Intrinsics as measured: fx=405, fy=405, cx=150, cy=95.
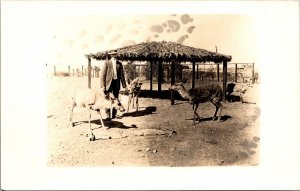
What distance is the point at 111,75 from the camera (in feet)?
12.7

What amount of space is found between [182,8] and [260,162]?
5.36ft

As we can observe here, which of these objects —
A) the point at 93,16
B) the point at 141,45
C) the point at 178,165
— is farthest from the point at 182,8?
the point at 178,165

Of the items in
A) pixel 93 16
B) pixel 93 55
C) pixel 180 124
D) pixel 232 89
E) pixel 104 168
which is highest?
pixel 93 16

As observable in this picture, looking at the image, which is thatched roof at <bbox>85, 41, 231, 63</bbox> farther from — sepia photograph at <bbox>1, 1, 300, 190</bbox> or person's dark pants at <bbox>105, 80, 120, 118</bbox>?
person's dark pants at <bbox>105, 80, 120, 118</bbox>

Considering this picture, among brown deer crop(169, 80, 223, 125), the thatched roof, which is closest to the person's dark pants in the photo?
the thatched roof

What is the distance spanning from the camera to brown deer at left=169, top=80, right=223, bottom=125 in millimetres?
3914

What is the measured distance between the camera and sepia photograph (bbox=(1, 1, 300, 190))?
3734mm

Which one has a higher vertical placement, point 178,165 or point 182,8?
point 182,8

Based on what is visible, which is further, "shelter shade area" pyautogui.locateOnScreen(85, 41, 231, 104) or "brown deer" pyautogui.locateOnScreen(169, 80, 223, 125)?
"brown deer" pyautogui.locateOnScreen(169, 80, 223, 125)

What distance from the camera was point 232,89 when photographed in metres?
3.94

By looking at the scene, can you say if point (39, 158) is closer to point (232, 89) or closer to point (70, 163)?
point (70, 163)

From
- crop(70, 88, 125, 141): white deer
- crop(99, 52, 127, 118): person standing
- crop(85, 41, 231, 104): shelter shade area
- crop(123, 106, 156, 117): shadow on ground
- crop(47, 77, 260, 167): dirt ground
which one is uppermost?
crop(85, 41, 231, 104): shelter shade area

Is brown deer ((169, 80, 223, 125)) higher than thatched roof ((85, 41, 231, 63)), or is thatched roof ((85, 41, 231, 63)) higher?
thatched roof ((85, 41, 231, 63))

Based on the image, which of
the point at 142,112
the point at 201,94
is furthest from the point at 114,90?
the point at 201,94
